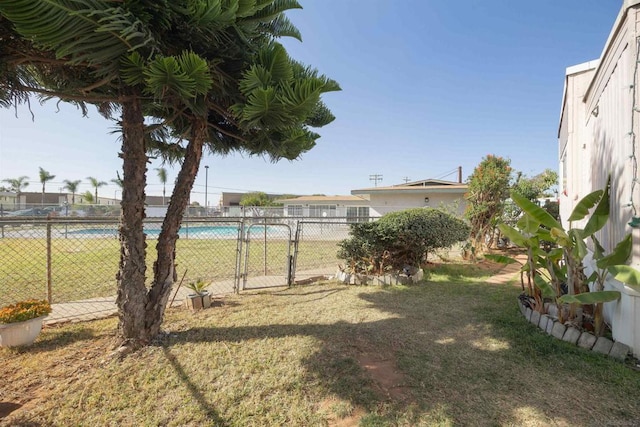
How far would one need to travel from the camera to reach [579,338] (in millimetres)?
3057

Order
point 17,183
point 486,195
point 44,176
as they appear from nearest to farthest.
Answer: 1. point 486,195
2. point 44,176
3. point 17,183

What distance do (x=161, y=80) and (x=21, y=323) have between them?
3176mm

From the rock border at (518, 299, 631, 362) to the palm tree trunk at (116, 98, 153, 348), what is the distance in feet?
15.6

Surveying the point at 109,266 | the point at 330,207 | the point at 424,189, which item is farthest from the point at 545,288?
the point at 330,207

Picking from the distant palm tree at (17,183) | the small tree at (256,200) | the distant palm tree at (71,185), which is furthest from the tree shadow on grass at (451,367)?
the distant palm tree at (17,183)

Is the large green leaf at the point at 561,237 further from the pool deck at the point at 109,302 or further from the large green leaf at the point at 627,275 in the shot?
the pool deck at the point at 109,302

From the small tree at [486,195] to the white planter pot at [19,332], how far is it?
10.7 meters

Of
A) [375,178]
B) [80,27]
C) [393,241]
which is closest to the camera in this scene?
[80,27]

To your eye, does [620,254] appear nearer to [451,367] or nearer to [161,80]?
[451,367]

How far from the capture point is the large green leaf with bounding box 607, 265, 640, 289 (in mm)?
2525

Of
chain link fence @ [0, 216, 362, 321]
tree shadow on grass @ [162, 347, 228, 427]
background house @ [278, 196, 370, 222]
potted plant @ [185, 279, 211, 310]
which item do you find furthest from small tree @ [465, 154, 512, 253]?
background house @ [278, 196, 370, 222]

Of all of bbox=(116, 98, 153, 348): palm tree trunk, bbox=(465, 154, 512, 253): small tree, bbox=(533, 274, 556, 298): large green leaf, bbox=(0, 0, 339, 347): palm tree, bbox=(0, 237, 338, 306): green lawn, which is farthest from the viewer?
bbox=(465, 154, 512, 253): small tree

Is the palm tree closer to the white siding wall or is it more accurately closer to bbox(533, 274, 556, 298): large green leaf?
bbox(533, 274, 556, 298): large green leaf

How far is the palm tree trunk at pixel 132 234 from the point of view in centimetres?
282
